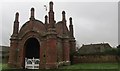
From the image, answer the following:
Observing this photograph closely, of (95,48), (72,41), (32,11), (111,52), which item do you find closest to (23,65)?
(32,11)

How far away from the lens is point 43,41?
28219 mm

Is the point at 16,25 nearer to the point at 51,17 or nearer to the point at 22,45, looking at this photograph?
the point at 22,45

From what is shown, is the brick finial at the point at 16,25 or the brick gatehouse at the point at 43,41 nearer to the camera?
the brick gatehouse at the point at 43,41

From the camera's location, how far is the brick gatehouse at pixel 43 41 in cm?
2705

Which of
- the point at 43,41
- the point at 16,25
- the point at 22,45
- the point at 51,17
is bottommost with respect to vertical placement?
the point at 22,45

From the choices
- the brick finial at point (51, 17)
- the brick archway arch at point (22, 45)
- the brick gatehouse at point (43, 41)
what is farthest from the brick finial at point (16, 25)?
the brick finial at point (51, 17)

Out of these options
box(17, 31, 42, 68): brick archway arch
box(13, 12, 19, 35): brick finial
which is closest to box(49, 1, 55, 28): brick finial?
box(17, 31, 42, 68): brick archway arch

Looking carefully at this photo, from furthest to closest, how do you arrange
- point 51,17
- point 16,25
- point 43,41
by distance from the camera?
point 16,25 → point 43,41 → point 51,17

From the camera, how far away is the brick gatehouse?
27047mm

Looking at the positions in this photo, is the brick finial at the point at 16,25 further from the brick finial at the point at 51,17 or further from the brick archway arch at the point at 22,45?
the brick finial at the point at 51,17

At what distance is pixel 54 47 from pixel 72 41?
12.1 m

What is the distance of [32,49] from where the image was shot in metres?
36.5

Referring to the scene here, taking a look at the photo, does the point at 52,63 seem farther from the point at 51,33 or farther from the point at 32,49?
the point at 32,49

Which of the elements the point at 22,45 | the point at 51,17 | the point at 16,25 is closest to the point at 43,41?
the point at 51,17
